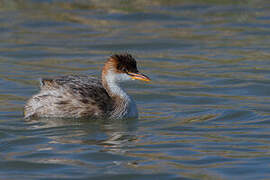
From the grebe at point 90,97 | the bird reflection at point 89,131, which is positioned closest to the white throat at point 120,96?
the grebe at point 90,97

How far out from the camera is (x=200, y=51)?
17359mm

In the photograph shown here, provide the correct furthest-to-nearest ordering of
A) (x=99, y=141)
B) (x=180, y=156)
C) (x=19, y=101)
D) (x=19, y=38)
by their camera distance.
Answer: (x=19, y=38) → (x=19, y=101) → (x=99, y=141) → (x=180, y=156)

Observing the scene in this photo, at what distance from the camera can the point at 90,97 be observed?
37.9ft

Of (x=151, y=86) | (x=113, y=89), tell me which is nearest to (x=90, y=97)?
(x=113, y=89)

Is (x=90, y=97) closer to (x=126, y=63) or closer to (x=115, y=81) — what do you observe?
(x=115, y=81)

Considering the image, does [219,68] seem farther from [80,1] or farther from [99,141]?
[80,1]

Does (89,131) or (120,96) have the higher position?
(120,96)

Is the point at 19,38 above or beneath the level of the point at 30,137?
above

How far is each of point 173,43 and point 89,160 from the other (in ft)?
30.4

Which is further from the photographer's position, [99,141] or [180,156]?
[99,141]

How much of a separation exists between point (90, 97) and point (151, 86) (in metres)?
3.13

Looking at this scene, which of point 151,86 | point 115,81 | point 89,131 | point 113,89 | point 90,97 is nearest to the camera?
point 89,131

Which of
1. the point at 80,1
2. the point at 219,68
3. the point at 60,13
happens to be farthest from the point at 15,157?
the point at 80,1

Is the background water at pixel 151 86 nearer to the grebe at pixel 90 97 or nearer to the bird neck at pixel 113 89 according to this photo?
the grebe at pixel 90 97
